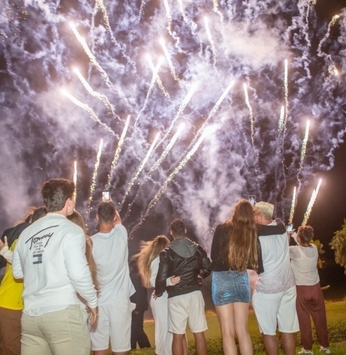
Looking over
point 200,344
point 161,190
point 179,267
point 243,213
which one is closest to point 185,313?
point 200,344

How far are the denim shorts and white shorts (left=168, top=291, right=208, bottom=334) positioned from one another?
2.17ft

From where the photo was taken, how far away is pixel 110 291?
623 centimetres

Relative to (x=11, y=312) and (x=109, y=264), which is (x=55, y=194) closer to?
(x=11, y=312)

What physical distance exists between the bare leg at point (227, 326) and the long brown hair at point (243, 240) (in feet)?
1.73

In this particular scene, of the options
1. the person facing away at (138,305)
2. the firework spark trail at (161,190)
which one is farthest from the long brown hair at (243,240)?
the firework spark trail at (161,190)

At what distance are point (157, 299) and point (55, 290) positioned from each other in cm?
367

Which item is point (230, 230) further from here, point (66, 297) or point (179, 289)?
point (66, 297)

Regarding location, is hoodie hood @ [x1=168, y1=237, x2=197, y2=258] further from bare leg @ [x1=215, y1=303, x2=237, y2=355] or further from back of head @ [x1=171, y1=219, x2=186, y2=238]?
bare leg @ [x1=215, y1=303, x2=237, y2=355]

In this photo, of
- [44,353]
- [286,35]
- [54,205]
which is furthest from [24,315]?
[286,35]

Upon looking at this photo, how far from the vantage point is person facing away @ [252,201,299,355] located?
639 centimetres

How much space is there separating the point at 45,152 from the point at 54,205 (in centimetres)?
3823

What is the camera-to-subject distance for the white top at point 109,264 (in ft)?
20.4

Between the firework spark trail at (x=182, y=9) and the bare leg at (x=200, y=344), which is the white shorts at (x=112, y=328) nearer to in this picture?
the bare leg at (x=200, y=344)

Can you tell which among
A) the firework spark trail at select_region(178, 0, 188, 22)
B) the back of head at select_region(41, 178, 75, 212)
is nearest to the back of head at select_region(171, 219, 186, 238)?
the back of head at select_region(41, 178, 75, 212)
